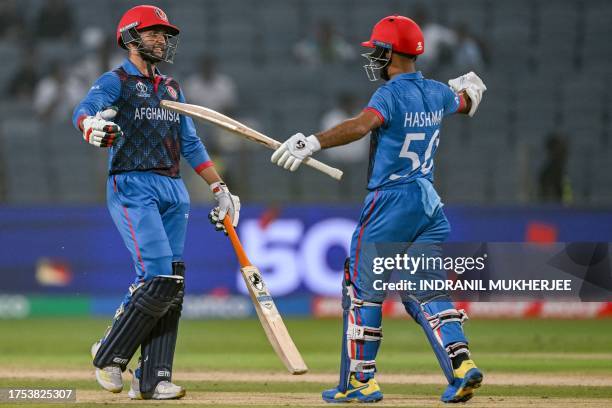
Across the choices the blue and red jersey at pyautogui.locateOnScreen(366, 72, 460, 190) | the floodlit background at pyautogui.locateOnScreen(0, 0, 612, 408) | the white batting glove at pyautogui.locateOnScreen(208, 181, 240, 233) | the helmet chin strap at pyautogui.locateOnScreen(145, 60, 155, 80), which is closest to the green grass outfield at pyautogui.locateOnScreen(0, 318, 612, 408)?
the floodlit background at pyautogui.locateOnScreen(0, 0, 612, 408)

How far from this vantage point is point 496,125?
14.2m

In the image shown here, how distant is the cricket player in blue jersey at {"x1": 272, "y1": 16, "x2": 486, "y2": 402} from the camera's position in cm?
571

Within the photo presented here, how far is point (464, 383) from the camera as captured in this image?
5.59m

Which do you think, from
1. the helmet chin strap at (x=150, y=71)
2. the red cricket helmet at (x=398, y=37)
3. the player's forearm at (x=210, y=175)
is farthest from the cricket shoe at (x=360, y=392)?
the helmet chin strap at (x=150, y=71)

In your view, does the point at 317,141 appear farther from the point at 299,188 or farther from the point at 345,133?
the point at 299,188

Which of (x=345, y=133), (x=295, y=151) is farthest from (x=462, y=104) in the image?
(x=295, y=151)

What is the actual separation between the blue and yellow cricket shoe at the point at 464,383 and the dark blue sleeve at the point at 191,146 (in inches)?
74.3

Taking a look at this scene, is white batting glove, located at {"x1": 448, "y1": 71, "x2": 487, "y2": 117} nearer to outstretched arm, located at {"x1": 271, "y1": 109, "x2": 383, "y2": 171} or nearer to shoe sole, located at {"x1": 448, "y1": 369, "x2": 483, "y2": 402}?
outstretched arm, located at {"x1": 271, "y1": 109, "x2": 383, "y2": 171}

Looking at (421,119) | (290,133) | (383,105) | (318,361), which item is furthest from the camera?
(290,133)

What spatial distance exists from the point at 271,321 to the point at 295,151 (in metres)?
1.05

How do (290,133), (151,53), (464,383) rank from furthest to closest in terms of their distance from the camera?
1. (290,133)
2. (151,53)
3. (464,383)

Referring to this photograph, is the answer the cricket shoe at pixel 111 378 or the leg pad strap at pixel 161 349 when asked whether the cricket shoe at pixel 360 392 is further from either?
the cricket shoe at pixel 111 378

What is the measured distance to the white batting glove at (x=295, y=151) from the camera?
5.48 metres

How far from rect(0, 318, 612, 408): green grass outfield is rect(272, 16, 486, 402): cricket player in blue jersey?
9.6 inches
